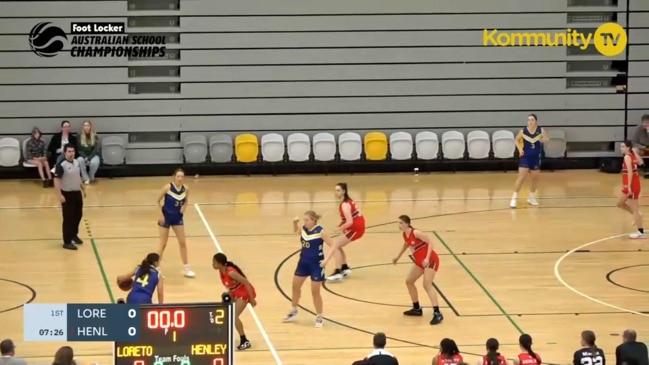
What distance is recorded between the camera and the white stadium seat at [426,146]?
27.9m

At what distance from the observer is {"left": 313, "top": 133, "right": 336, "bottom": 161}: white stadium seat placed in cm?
2764

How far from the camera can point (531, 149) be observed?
24094 mm

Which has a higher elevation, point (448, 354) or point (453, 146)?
point (453, 146)

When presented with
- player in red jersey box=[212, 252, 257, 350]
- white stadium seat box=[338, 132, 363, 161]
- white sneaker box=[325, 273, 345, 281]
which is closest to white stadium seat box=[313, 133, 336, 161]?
white stadium seat box=[338, 132, 363, 161]

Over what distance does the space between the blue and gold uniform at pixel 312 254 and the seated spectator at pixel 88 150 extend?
11.3 meters

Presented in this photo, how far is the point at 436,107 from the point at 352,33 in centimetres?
269

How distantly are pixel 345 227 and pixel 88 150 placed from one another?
10.0m

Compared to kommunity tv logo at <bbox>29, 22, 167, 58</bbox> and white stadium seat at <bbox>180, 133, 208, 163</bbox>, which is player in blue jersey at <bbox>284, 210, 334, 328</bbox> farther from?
kommunity tv logo at <bbox>29, 22, 167, 58</bbox>

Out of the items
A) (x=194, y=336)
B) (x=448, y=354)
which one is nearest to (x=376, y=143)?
(x=448, y=354)

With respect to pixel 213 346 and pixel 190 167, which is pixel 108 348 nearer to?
pixel 213 346

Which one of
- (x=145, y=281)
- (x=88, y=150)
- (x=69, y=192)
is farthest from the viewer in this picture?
(x=88, y=150)

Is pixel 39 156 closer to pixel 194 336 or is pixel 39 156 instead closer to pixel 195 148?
pixel 195 148

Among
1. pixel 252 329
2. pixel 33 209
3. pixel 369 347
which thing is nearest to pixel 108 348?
pixel 252 329

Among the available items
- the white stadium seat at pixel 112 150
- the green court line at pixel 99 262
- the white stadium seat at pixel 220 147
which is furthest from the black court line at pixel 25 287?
the white stadium seat at pixel 220 147
